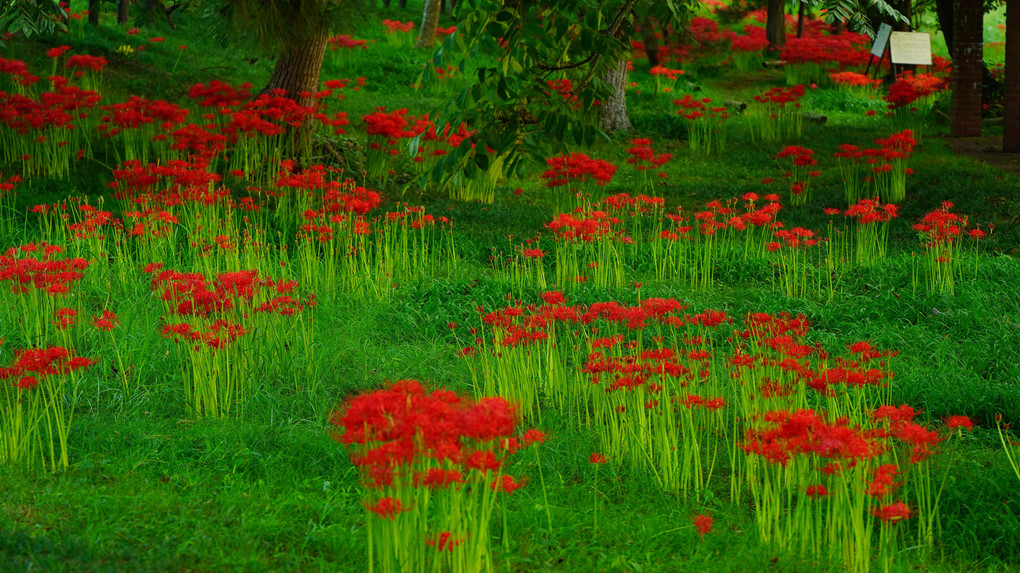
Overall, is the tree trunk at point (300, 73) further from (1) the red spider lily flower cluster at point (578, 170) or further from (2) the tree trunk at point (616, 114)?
(2) the tree trunk at point (616, 114)

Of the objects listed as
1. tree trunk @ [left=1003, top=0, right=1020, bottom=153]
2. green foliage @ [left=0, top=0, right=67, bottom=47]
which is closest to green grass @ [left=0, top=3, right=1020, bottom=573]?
green foliage @ [left=0, top=0, right=67, bottom=47]

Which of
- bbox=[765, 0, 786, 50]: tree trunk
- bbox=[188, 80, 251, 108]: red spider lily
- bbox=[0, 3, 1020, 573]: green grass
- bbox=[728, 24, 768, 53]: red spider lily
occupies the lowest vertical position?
bbox=[0, 3, 1020, 573]: green grass

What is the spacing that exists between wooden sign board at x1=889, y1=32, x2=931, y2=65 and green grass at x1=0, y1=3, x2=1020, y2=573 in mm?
7080

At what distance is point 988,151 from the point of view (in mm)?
13109

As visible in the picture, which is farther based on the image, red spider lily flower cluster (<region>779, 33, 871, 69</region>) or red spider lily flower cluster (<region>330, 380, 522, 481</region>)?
red spider lily flower cluster (<region>779, 33, 871, 69</region>)

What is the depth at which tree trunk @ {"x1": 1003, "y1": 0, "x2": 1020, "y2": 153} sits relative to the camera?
41.1ft

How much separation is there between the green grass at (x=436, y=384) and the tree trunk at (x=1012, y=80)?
279 cm

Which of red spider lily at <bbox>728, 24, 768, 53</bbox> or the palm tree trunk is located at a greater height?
red spider lily at <bbox>728, 24, 768, 53</bbox>

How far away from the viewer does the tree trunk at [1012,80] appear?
1254 cm

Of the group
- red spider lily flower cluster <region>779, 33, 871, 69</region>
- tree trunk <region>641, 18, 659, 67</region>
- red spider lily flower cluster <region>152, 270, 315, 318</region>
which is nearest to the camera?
red spider lily flower cluster <region>152, 270, 315, 318</region>

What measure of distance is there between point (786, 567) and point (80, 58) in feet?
34.9

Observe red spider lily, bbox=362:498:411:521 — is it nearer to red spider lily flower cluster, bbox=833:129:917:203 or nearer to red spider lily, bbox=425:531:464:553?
red spider lily, bbox=425:531:464:553

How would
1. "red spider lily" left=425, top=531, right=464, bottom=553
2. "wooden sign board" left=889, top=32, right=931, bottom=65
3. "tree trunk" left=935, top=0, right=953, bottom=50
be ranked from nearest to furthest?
"red spider lily" left=425, top=531, right=464, bottom=553 < "tree trunk" left=935, top=0, right=953, bottom=50 < "wooden sign board" left=889, top=32, right=931, bottom=65

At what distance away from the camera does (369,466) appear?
2865 millimetres
